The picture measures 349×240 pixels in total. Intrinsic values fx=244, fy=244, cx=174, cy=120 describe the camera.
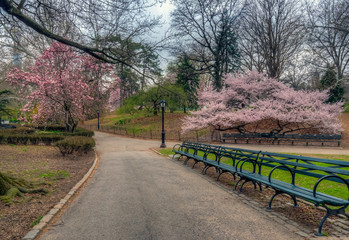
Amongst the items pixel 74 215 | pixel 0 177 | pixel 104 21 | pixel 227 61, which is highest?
pixel 227 61

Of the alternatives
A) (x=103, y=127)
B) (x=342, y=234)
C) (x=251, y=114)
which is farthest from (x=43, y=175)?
(x=103, y=127)

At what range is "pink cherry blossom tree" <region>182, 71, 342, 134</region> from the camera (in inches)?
831

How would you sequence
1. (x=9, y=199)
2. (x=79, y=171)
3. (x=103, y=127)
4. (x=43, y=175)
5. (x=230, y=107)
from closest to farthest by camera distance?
1. (x=9, y=199)
2. (x=43, y=175)
3. (x=79, y=171)
4. (x=230, y=107)
5. (x=103, y=127)

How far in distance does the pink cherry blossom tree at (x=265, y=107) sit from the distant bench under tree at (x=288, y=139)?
1.33 meters

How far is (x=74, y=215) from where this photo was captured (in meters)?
4.56

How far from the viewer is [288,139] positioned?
807 inches

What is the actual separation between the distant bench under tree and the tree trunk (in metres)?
17.3

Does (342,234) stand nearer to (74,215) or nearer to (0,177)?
(74,215)

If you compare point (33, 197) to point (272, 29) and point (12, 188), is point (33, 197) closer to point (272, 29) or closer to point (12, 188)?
point (12, 188)

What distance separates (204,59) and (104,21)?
74.1 ft

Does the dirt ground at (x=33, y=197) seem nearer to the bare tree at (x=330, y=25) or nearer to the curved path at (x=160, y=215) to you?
the curved path at (x=160, y=215)

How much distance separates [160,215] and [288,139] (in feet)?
61.8

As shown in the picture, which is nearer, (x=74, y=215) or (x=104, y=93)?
(x=74, y=215)

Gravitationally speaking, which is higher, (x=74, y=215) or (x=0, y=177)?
(x=0, y=177)
